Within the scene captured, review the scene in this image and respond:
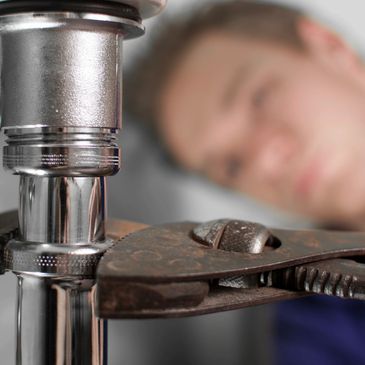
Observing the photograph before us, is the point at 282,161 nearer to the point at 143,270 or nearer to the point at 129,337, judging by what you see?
the point at 129,337

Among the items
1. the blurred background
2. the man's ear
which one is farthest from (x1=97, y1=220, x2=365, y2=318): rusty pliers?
the man's ear

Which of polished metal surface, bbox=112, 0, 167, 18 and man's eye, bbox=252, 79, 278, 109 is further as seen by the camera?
man's eye, bbox=252, 79, 278, 109

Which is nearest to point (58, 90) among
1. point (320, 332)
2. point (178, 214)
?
point (178, 214)

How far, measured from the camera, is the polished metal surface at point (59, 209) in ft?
0.76

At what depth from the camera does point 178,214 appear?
36.9 inches

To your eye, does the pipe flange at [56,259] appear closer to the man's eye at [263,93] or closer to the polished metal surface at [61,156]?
the polished metal surface at [61,156]

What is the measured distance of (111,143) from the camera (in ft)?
0.77

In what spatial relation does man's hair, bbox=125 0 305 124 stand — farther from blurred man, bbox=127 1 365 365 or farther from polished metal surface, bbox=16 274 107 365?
polished metal surface, bbox=16 274 107 365

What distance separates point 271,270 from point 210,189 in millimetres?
722

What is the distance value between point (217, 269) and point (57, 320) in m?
0.07

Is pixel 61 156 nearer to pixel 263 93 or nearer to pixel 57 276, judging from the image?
pixel 57 276

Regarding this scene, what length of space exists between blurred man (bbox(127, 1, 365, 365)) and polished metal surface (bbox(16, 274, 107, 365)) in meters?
0.72

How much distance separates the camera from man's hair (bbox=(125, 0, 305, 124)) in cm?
95

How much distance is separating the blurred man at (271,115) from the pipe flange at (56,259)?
2.38 feet
